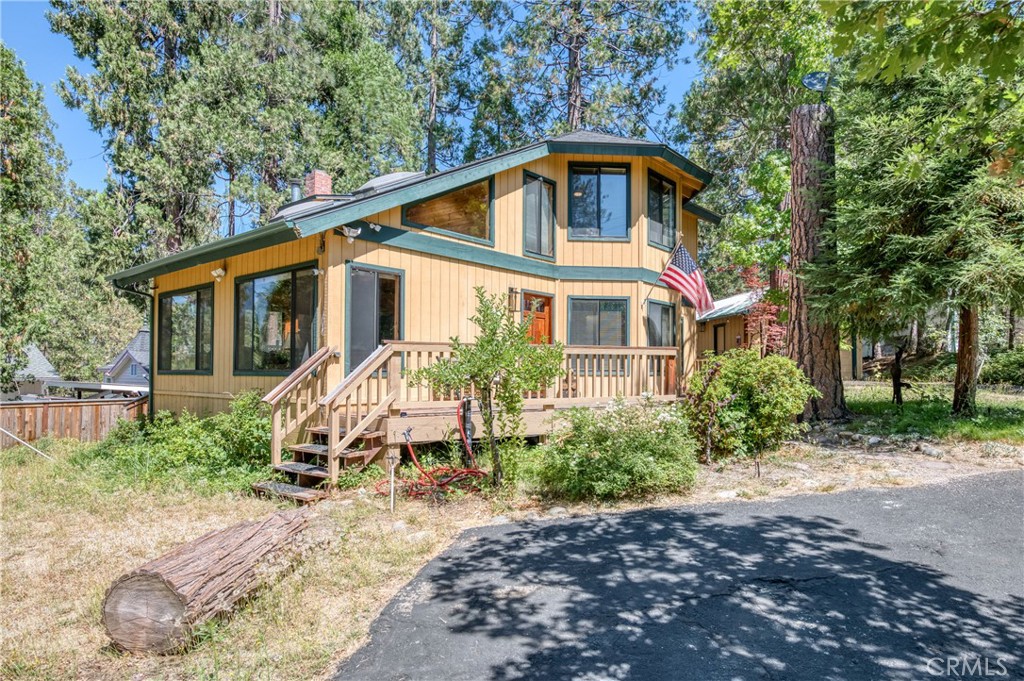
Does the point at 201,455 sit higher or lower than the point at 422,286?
lower

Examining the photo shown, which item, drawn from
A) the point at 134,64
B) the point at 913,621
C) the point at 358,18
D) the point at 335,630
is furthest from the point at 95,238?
the point at 913,621

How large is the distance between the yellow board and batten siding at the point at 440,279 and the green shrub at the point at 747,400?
12.9 ft

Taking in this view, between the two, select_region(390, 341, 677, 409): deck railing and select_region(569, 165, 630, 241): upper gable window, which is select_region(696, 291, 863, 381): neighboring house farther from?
select_region(390, 341, 677, 409): deck railing

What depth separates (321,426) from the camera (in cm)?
821

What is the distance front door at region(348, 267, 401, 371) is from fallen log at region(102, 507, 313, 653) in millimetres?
4610

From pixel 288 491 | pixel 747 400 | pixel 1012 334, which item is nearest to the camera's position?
pixel 288 491

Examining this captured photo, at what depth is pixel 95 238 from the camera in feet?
60.8

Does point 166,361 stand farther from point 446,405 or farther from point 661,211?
point 661,211

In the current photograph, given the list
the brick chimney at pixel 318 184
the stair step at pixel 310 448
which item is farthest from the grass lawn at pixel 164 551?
the brick chimney at pixel 318 184

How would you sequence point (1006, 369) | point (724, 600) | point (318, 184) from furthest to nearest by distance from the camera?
point (1006, 369), point (318, 184), point (724, 600)

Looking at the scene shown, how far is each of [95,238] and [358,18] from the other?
13.9 m

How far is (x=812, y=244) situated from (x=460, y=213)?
652 centimetres

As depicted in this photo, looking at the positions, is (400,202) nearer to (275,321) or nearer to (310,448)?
(275,321)

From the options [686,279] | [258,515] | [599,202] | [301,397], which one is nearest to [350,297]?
[301,397]
